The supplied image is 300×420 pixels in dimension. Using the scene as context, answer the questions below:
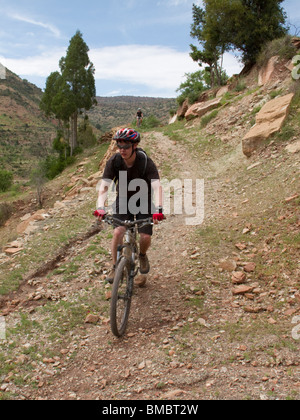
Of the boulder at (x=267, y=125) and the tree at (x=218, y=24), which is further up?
the tree at (x=218, y=24)

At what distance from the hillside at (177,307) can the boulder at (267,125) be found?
710mm

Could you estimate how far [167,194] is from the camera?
32.4ft

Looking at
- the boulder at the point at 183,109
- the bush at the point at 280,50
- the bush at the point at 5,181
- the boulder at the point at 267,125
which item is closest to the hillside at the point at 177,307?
the boulder at the point at 267,125

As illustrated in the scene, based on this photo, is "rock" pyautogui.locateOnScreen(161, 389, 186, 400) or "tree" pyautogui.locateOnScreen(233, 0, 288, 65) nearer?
"rock" pyautogui.locateOnScreen(161, 389, 186, 400)

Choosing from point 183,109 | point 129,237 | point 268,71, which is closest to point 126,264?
point 129,237

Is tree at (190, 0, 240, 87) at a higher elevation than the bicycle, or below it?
higher

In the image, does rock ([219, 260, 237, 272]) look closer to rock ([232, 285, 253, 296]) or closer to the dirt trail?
the dirt trail

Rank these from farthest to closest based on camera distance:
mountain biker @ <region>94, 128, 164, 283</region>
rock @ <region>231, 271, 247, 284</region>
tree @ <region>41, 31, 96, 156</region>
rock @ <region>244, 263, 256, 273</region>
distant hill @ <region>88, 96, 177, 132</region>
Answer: distant hill @ <region>88, 96, 177, 132</region>, tree @ <region>41, 31, 96, 156</region>, rock @ <region>244, 263, 256, 273</region>, rock @ <region>231, 271, 247, 284</region>, mountain biker @ <region>94, 128, 164, 283</region>

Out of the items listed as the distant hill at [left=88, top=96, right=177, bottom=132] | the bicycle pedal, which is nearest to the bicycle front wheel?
the bicycle pedal

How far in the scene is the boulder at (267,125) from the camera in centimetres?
958

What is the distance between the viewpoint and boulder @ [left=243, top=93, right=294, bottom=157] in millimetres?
9578

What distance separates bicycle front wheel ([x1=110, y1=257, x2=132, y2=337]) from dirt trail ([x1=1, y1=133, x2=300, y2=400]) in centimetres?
16

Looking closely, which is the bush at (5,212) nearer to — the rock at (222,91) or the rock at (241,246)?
the rock at (222,91)

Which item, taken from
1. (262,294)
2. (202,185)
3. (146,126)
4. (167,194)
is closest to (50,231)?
(167,194)
